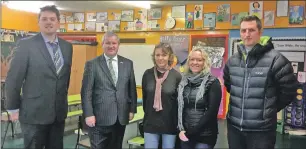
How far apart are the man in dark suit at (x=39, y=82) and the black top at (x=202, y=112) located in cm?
101

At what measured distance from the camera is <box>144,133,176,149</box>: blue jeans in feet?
7.80

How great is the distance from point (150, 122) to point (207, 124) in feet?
1.57

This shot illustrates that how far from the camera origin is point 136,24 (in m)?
7.37

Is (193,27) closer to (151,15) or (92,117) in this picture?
(151,15)

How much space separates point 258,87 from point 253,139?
38 cm

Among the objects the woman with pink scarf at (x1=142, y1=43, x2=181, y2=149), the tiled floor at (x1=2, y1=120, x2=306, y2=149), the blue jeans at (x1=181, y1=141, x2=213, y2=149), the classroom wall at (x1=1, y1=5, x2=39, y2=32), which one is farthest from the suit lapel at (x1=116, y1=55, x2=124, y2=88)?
the classroom wall at (x1=1, y1=5, x2=39, y2=32)

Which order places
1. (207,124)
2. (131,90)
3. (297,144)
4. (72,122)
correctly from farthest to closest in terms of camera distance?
(72,122)
(297,144)
(131,90)
(207,124)

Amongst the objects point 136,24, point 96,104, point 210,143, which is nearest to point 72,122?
point 136,24

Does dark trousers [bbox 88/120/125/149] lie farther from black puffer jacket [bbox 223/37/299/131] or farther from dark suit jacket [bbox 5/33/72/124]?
black puffer jacket [bbox 223/37/299/131]

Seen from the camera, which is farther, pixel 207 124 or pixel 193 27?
pixel 193 27

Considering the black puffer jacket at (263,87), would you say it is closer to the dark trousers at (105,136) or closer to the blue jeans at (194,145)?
the blue jeans at (194,145)

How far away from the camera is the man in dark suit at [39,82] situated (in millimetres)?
2150

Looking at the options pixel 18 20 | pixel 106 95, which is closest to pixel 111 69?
pixel 106 95

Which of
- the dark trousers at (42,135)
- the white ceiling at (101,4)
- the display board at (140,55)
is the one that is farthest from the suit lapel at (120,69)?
the display board at (140,55)
